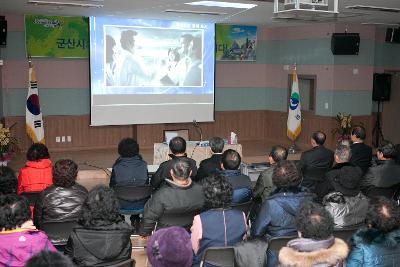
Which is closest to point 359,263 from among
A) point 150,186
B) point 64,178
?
point 64,178

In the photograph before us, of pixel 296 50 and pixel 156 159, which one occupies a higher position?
pixel 296 50

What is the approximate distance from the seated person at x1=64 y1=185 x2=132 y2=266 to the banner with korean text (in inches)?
305

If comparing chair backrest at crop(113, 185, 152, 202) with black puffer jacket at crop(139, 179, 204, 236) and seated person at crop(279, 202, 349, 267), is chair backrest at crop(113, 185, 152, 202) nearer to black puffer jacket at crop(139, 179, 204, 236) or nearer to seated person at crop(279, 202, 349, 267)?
black puffer jacket at crop(139, 179, 204, 236)

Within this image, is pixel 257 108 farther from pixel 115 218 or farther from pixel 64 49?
pixel 115 218

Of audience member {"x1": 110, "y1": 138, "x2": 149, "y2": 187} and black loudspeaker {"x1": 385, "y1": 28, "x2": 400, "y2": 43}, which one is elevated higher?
black loudspeaker {"x1": 385, "y1": 28, "x2": 400, "y2": 43}

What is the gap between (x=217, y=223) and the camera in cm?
318

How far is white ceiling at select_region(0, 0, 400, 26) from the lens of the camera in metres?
7.64

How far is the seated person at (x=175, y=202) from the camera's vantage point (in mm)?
3691

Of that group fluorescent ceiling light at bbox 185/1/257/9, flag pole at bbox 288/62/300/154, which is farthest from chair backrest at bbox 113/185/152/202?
flag pole at bbox 288/62/300/154

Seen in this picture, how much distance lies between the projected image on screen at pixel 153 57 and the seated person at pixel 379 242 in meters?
8.25

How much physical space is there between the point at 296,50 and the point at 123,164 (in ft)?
24.3

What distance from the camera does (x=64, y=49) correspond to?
1009 centimetres

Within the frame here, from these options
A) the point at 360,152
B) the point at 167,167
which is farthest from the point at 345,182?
the point at 360,152

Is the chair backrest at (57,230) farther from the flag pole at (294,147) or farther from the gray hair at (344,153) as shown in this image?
the flag pole at (294,147)
